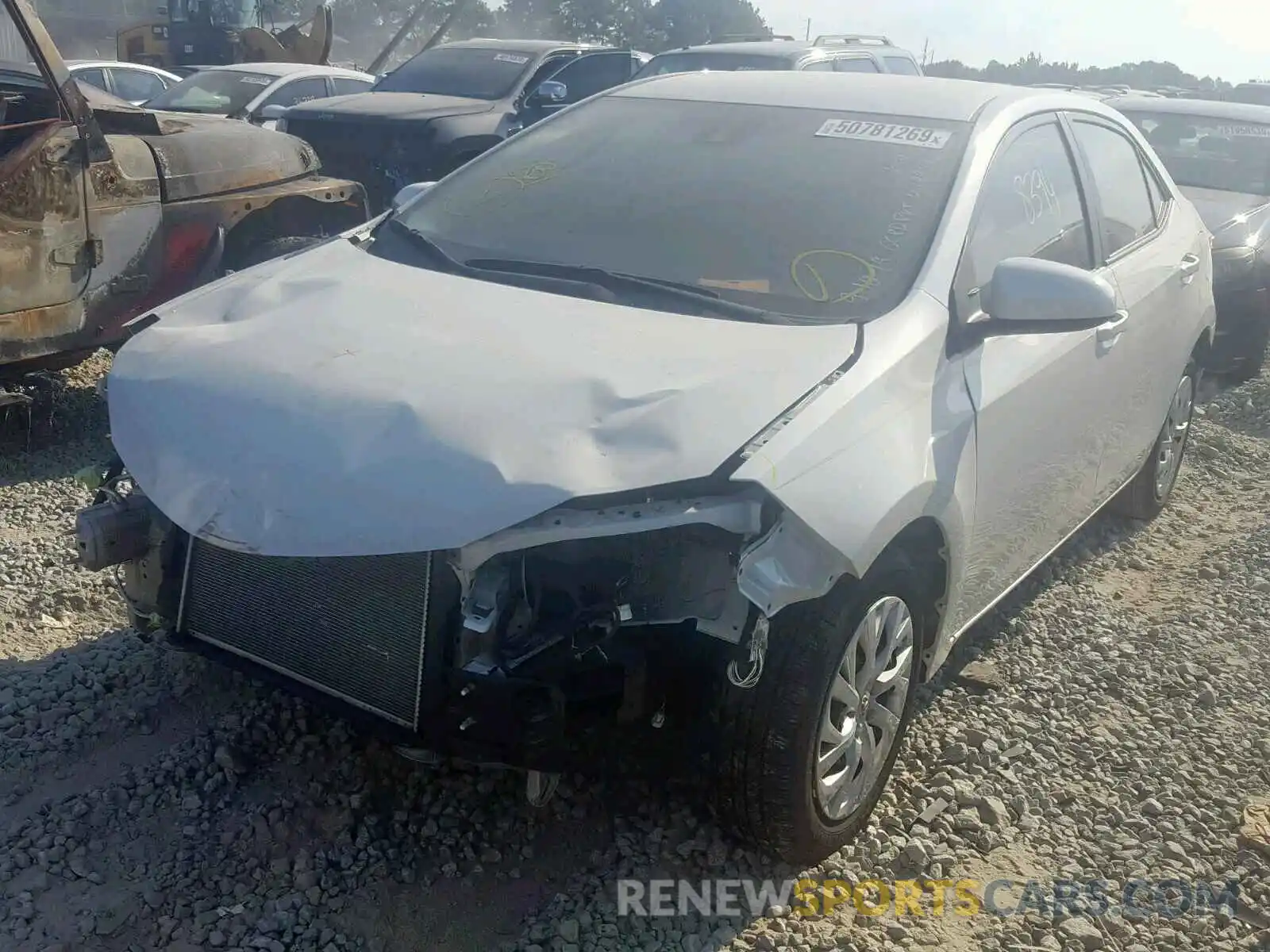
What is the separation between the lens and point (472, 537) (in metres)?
2.30

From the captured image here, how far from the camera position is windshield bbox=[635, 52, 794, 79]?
10062mm

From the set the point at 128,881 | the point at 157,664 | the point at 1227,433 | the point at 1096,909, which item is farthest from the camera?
the point at 1227,433

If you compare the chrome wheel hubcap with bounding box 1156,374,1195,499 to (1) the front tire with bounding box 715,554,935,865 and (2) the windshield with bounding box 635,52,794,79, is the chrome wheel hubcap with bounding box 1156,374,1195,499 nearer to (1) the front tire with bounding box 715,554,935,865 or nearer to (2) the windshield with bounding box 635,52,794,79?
(1) the front tire with bounding box 715,554,935,865

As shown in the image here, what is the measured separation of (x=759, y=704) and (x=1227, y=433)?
204 inches

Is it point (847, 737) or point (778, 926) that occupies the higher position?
point (847, 737)

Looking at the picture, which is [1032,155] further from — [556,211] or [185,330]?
[185,330]

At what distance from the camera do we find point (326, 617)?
107 inches

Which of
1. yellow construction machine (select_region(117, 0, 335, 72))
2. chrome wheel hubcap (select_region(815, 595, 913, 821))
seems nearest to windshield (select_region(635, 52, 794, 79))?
chrome wheel hubcap (select_region(815, 595, 913, 821))

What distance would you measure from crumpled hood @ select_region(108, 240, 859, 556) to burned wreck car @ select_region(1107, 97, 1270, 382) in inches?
220

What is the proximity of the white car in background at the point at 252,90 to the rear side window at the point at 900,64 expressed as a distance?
552 centimetres

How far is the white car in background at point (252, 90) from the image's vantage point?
11125 millimetres

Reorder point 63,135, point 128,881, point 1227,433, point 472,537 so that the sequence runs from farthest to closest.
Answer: point 1227,433 → point 63,135 → point 128,881 → point 472,537

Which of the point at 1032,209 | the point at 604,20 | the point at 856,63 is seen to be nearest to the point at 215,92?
the point at 856,63

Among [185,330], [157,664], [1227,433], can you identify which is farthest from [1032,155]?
[1227,433]
